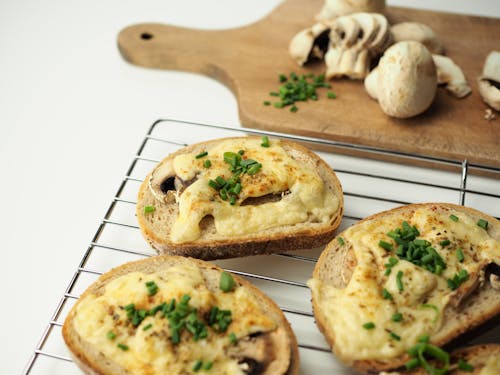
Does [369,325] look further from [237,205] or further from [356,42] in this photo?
A: [356,42]

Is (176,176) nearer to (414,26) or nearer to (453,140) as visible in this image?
(453,140)

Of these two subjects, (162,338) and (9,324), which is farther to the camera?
(9,324)

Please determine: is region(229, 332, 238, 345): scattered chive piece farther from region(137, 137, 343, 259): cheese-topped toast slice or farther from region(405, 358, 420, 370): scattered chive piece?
region(405, 358, 420, 370): scattered chive piece

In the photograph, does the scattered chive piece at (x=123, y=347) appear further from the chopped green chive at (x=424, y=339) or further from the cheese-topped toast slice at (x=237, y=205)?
the chopped green chive at (x=424, y=339)

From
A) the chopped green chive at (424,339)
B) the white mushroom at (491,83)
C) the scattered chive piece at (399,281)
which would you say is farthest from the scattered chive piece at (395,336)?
the white mushroom at (491,83)

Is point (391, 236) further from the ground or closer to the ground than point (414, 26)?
closer to the ground

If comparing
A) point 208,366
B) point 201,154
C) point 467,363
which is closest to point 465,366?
point 467,363

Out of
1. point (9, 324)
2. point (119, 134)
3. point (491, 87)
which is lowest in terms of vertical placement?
point (9, 324)

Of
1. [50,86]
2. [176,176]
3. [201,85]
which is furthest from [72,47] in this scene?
[176,176]
